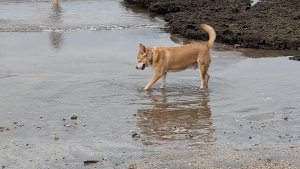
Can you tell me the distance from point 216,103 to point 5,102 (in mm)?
3360

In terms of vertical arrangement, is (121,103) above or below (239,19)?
below

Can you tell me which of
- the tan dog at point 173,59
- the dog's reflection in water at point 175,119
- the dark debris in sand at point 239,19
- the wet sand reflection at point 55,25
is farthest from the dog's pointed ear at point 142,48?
the dark debris in sand at point 239,19

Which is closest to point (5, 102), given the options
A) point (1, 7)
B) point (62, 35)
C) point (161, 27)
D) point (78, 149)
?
point (78, 149)

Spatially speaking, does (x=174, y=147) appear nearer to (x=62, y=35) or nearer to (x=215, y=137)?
(x=215, y=137)

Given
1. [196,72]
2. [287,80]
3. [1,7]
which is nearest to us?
[287,80]

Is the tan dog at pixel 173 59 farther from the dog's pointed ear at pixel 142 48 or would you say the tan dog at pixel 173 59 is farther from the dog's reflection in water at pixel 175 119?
the dog's reflection in water at pixel 175 119

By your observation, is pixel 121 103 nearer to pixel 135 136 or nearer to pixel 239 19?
pixel 135 136

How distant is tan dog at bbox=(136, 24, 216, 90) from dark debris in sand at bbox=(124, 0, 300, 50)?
3.98 meters

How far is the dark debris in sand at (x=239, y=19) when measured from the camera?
15.0m

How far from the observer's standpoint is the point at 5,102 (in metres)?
9.61

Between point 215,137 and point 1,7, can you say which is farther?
point 1,7

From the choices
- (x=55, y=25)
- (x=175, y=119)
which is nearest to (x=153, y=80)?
(x=175, y=119)

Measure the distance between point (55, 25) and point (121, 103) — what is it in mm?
9372

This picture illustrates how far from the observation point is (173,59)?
1098 centimetres
